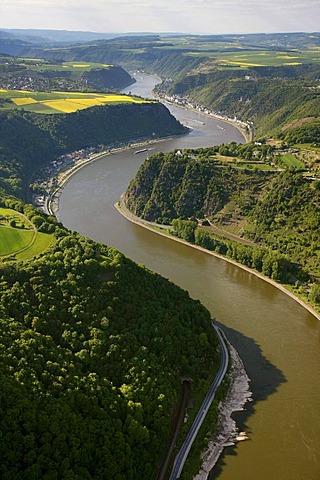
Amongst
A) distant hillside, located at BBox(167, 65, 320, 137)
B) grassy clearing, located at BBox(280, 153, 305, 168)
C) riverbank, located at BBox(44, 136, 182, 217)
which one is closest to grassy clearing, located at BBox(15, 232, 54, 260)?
riverbank, located at BBox(44, 136, 182, 217)

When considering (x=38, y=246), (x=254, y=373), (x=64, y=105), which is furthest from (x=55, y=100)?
(x=254, y=373)

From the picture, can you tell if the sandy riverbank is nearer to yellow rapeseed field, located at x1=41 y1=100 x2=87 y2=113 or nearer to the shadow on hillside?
the shadow on hillside

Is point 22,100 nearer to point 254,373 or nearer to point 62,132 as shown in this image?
point 62,132

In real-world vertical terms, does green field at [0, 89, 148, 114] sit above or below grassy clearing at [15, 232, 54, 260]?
above

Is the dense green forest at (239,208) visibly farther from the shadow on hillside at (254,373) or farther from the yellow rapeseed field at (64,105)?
the yellow rapeseed field at (64,105)

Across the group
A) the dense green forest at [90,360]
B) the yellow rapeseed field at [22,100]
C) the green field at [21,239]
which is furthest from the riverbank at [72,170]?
the dense green forest at [90,360]
